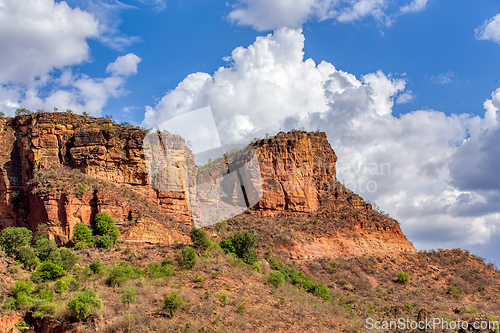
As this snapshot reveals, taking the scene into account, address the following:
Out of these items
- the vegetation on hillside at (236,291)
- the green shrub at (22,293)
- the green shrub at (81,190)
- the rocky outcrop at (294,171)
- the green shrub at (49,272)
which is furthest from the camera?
the rocky outcrop at (294,171)

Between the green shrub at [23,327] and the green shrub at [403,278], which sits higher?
the green shrub at [403,278]

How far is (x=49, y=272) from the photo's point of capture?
32.1 metres

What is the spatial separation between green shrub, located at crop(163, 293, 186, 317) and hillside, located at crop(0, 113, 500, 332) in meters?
0.29

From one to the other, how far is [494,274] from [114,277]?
4293cm

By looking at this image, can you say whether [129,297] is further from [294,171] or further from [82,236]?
[294,171]

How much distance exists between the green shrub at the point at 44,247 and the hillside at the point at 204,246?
1360 millimetres

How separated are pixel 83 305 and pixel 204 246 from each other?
15025mm

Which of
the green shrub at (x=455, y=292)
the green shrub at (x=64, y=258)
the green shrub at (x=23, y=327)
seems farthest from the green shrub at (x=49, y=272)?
the green shrub at (x=455, y=292)

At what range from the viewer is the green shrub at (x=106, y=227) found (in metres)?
38.6

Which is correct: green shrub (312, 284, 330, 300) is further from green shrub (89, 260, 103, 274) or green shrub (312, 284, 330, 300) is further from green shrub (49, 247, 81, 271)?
green shrub (49, 247, 81, 271)

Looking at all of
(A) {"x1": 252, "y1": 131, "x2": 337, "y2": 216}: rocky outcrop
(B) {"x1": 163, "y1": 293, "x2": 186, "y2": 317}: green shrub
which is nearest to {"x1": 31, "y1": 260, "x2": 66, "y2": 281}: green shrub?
(B) {"x1": 163, "y1": 293, "x2": 186, "y2": 317}: green shrub

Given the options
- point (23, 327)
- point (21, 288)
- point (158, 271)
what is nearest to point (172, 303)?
point (158, 271)

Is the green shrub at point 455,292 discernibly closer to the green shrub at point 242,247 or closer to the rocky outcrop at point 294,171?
the rocky outcrop at point 294,171

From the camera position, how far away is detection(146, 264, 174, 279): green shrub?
33.7 m
